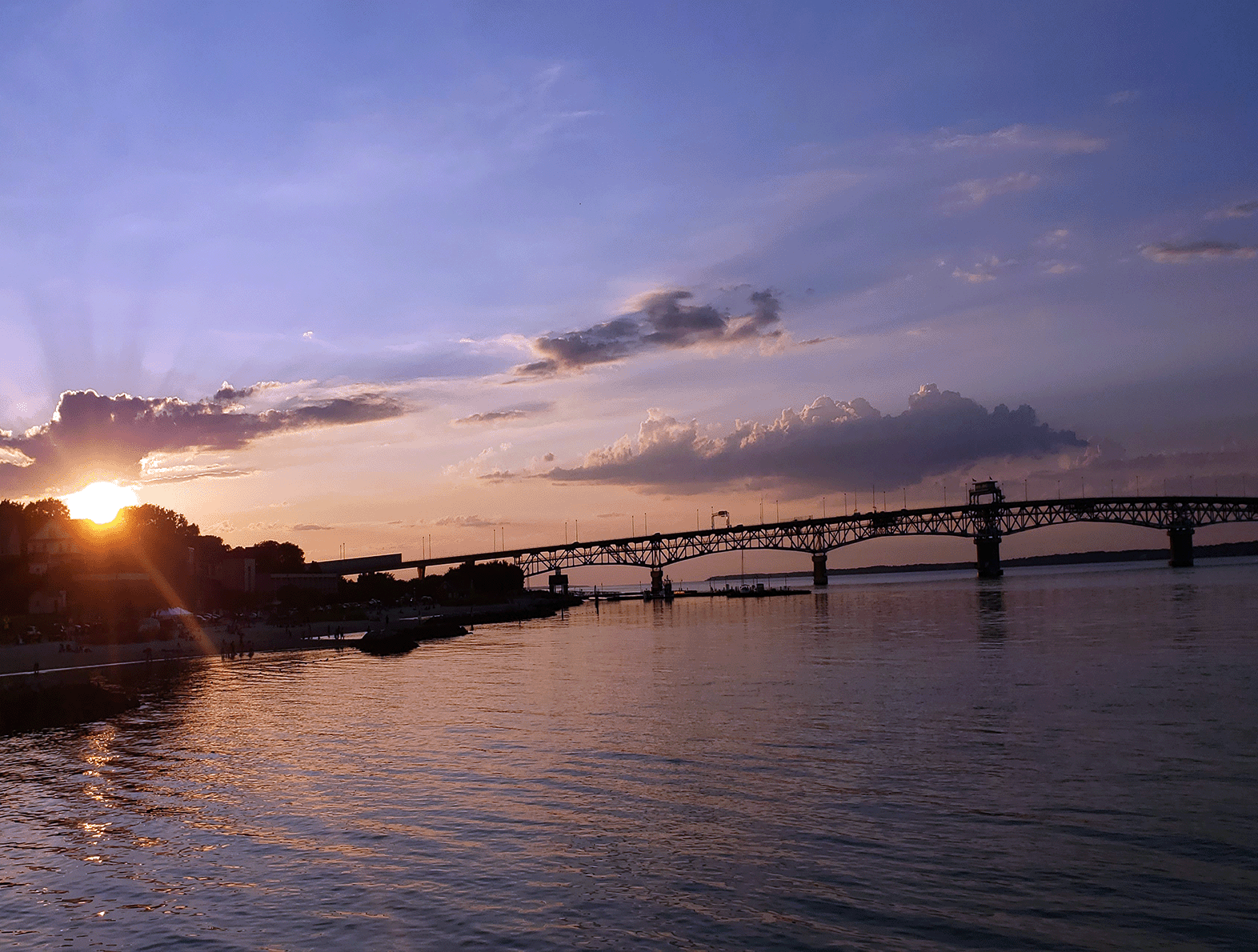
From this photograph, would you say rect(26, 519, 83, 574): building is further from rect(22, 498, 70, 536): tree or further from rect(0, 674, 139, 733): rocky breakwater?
rect(0, 674, 139, 733): rocky breakwater

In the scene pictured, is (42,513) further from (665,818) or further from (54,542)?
(665,818)

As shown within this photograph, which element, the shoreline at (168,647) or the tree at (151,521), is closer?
the shoreline at (168,647)

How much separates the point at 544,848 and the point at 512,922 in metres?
4.22

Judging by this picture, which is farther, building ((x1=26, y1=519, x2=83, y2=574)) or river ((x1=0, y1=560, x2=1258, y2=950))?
building ((x1=26, y1=519, x2=83, y2=574))

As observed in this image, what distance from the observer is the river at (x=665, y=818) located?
15453 millimetres

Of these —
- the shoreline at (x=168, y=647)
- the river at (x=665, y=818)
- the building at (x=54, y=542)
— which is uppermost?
the building at (x=54, y=542)

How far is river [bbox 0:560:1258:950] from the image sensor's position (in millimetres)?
15453

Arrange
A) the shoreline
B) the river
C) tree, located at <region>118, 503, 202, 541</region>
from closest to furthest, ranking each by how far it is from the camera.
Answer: the river
the shoreline
tree, located at <region>118, 503, 202, 541</region>

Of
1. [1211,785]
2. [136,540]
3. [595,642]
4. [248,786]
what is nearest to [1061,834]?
[1211,785]

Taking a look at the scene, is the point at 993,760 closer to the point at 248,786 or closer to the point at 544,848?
the point at 544,848

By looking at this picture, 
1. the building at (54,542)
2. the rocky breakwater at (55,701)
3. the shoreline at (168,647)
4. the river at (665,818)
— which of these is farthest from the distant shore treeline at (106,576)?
the river at (665,818)

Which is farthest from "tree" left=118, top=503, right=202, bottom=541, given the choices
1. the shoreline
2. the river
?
the river

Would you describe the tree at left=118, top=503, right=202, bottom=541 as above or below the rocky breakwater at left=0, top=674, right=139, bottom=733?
above

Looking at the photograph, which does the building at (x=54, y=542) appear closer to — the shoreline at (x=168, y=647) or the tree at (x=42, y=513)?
the tree at (x=42, y=513)
